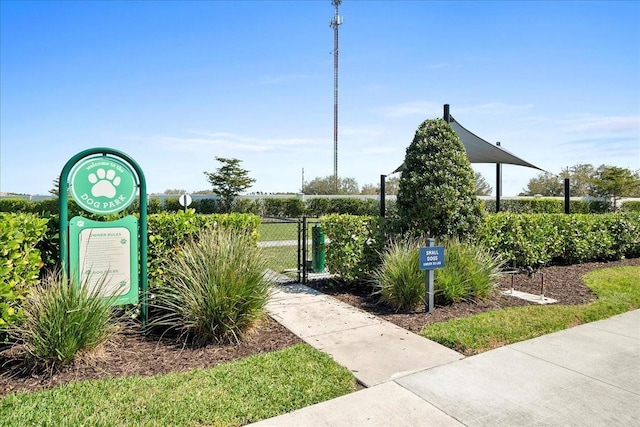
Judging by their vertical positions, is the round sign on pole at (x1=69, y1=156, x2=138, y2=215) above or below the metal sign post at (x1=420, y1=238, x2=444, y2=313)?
above

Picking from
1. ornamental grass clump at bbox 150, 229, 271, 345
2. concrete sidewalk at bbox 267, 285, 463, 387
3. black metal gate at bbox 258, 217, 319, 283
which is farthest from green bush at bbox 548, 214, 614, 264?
ornamental grass clump at bbox 150, 229, 271, 345

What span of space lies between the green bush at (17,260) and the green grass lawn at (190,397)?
89 centimetres

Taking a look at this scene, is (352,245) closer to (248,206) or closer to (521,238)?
(521,238)

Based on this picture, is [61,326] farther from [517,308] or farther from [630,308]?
[630,308]

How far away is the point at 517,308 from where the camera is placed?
5457 mm

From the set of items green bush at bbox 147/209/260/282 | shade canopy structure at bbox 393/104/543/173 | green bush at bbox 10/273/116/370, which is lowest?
green bush at bbox 10/273/116/370

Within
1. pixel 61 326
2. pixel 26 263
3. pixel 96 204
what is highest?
pixel 96 204

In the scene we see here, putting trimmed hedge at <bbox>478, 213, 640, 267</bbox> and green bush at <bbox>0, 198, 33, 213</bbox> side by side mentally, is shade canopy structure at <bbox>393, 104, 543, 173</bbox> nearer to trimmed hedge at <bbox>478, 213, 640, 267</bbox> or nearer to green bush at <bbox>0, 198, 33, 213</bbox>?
trimmed hedge at <bbox>478, 213, 640, 267</bbox>

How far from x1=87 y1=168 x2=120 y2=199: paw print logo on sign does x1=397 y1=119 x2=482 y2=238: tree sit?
4425 mm

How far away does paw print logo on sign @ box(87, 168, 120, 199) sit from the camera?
13.5 ft

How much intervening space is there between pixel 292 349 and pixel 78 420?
192 centimetres

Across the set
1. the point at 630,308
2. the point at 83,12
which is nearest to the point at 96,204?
the point at 83,12

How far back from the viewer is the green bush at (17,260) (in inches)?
132

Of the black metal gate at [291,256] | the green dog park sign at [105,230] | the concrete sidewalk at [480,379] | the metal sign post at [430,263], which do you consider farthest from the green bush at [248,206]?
the concrete sidewalk at [480,379]
